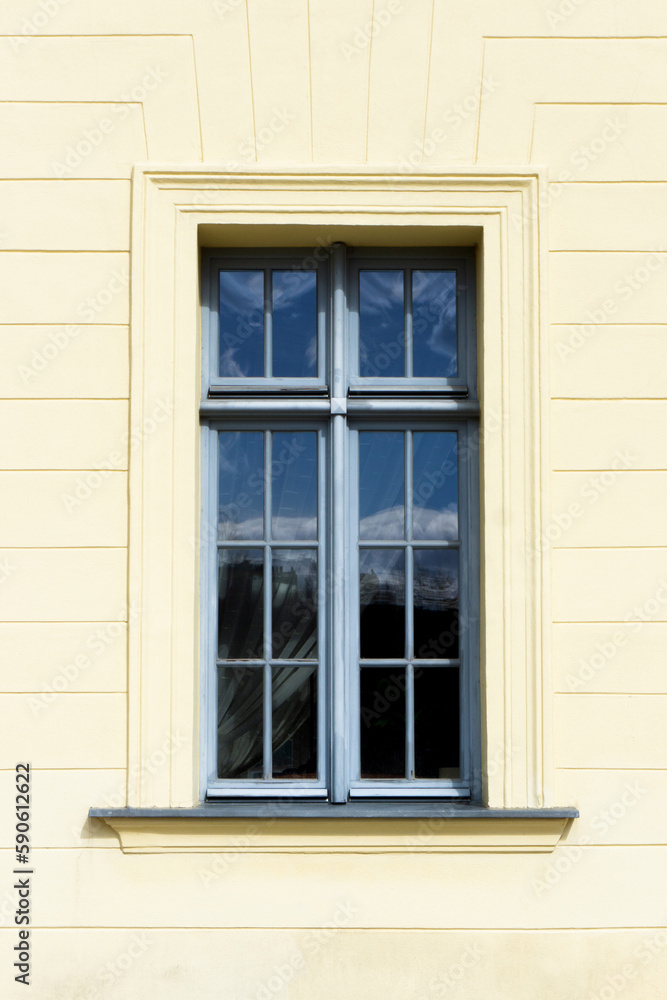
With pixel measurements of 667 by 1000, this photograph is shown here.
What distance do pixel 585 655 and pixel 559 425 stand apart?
930 mm

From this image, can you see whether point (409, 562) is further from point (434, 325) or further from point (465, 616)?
point (434, 325)

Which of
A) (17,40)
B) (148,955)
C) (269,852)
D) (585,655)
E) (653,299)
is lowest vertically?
(148,955)

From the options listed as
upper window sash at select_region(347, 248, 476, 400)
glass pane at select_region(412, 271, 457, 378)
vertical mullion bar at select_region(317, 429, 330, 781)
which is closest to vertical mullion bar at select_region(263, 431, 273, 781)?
vertical mullion bar at select_region(317, 429, 330, 781)

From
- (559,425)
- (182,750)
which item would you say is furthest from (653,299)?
(182,750)

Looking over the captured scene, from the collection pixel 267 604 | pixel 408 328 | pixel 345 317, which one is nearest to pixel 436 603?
pixel 267 604

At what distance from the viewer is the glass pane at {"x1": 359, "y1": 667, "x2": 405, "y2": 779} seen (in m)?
3.74

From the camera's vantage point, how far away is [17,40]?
368cm

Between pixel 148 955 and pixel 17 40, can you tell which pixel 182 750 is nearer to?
pixel 148 955

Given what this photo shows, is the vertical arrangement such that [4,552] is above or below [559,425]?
below

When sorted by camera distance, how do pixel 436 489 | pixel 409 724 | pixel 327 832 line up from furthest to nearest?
pixel 436 489 < pixel 409 724 < pixel 327 832

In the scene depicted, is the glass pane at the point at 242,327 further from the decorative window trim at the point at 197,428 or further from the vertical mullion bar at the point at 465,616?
the vertical mullion bar at the point at 465,616

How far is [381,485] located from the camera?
12.6ft

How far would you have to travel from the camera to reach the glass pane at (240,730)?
376cm

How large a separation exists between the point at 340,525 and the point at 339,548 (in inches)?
3.8
